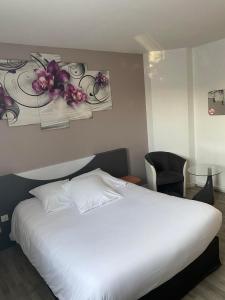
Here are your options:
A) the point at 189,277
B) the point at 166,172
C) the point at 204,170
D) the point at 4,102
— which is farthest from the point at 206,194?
the point at 4,102

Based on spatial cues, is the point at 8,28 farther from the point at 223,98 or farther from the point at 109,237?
the point at 223,98

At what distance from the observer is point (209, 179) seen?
3.65 m

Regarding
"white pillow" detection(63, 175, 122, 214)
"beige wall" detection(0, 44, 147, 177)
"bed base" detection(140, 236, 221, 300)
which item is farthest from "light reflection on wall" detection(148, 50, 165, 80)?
"bed base" detection(140, 236, 221, 300)

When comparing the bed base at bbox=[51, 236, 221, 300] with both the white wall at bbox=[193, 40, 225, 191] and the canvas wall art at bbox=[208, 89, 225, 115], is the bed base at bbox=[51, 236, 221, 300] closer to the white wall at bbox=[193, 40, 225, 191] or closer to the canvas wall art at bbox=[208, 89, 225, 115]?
the white wall at bbox=[193, 40, 225, 191]

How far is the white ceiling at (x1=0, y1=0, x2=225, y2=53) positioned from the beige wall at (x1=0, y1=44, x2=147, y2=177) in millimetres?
268

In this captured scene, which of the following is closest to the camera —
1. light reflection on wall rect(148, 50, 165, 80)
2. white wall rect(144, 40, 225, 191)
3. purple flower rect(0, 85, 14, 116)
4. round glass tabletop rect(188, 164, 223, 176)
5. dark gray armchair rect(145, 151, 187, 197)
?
purple flower rect(0, 85, 14, 116)

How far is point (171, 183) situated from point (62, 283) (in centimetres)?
235

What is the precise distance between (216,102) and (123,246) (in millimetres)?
2915

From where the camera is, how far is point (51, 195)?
2934 mm

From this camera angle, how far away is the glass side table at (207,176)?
3.36 m

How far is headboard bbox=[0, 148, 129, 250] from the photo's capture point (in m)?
3.03

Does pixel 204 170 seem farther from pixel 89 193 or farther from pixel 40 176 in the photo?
pixel 40 176

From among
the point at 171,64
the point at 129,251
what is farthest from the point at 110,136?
the point at 129,251

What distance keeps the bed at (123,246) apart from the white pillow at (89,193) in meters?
0.09
